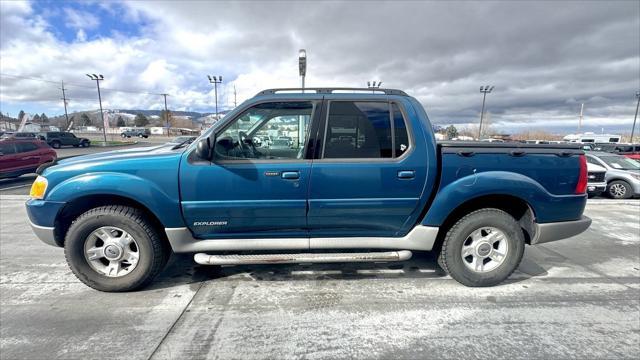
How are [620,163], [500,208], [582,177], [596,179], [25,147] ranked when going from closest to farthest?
[582,177] < [500,208] < [596,179] < [620,163] < [25,147]

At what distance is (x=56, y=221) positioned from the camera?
3037mm

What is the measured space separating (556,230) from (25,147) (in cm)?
1501

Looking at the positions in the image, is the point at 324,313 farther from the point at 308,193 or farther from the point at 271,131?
the point at 271,131

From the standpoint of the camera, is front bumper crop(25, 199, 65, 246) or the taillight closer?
front bumper crop(25, 199, 65, 246)

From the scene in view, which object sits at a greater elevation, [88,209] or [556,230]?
[88,209]

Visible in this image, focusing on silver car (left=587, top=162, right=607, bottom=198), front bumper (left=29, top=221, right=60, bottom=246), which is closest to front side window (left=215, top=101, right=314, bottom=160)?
front bumper (left=29, top=221, right=60, bottom=246)

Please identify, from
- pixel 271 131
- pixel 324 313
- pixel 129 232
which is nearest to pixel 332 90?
pixel 271 131

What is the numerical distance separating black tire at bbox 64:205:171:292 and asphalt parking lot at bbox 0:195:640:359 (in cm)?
14

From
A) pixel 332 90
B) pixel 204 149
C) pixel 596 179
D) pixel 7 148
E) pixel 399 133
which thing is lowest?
pixel 596 179

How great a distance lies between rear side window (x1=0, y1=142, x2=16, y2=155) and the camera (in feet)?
32.9

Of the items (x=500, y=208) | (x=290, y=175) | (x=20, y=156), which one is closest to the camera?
(x=290, y=175)

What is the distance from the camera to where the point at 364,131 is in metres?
3.08

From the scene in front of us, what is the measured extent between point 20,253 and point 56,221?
5.91 ft

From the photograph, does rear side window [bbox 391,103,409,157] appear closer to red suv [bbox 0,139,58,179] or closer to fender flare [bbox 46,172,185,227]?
fender flare [bbox 46,172,185,227]
